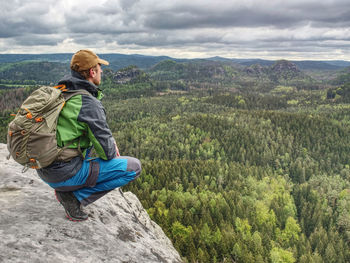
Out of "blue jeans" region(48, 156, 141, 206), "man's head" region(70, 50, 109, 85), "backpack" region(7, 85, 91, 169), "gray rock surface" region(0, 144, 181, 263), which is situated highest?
"man's head" region(70, 50, 109, 85)

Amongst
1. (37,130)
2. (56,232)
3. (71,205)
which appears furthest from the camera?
(71,205)

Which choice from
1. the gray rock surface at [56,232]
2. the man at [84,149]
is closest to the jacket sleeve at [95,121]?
the man at [84,149]

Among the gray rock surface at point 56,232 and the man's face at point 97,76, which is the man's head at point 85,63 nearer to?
the man's face at point 97,76

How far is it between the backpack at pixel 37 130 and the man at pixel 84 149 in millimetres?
420

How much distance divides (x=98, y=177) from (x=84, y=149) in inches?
58.1

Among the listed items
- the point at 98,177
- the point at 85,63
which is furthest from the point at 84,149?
the point at 85,63

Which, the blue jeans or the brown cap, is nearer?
the brown cap

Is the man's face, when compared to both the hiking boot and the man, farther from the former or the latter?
the hiking boot

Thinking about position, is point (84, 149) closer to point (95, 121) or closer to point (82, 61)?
point (95, 121)

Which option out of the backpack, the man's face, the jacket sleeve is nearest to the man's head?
the man's face

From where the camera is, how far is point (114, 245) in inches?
507

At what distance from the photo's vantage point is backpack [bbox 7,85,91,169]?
8562 millimetres

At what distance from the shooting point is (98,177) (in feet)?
37.2

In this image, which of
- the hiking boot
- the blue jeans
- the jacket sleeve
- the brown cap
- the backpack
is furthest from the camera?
the hiking boot
